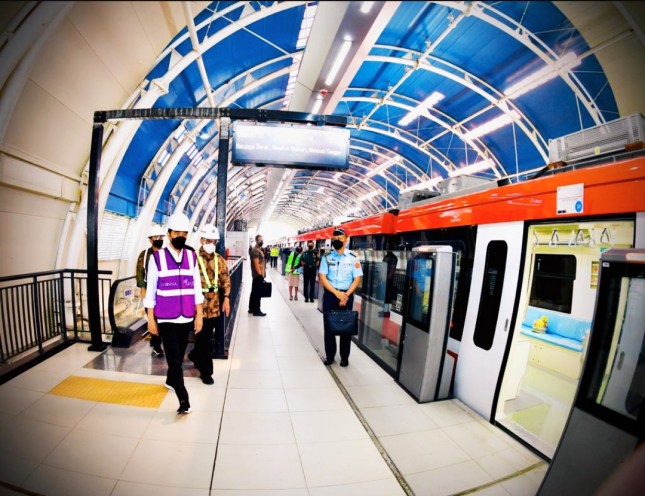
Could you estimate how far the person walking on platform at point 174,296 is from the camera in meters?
2.62

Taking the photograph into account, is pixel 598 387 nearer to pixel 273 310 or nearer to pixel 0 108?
pixel 0 108

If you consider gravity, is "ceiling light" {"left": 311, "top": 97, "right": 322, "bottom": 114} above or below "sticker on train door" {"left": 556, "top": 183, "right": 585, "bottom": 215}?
above

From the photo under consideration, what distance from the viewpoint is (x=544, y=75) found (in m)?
8.58

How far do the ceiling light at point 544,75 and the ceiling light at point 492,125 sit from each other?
0.98m

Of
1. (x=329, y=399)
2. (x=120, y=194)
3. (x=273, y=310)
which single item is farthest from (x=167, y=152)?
(x=329, y=399)

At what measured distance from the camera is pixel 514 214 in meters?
3.02

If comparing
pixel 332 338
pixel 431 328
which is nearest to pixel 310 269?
pixel 332 338

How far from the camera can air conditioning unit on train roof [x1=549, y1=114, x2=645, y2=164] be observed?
2611mm

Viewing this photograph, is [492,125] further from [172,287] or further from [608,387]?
[172,287]

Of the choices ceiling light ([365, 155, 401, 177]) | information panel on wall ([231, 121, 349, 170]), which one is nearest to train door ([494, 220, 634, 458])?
information panel on wall ([231, 121, 349, 170])

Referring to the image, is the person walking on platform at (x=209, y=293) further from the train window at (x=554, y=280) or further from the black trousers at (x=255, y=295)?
the train window at (x=554, y=280)

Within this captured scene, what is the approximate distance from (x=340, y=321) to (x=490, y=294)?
1823mm

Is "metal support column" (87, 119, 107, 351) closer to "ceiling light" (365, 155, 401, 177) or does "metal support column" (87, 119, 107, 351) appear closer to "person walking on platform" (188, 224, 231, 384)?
"person walking on platform" (188, 224, 231, 384)

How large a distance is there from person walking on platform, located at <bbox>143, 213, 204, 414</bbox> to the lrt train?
8.31ft
